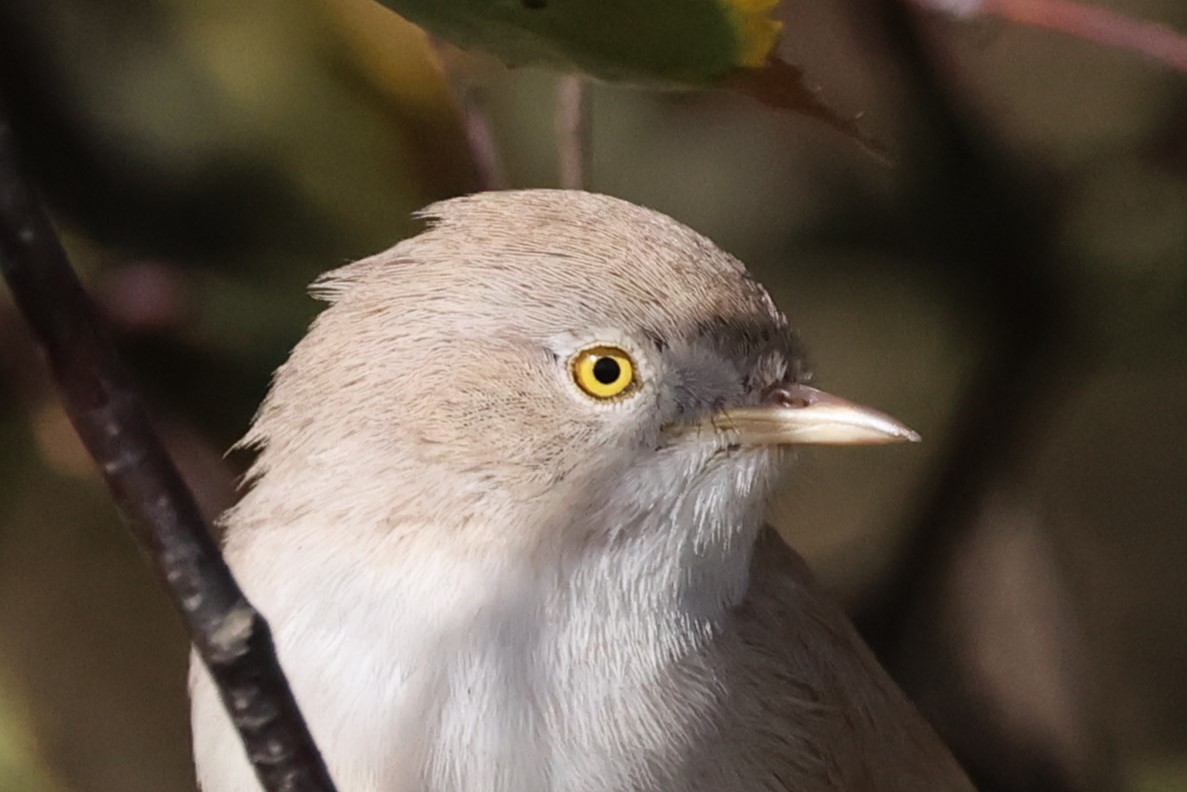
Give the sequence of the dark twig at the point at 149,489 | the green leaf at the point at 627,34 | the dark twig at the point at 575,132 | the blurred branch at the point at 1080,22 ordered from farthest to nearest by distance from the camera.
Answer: the dark twig at the point at 575,132 → the blurred branch at the point at 1080,22 → the green leaf at the point at 627,34 → the dark twig at the point at 149,489

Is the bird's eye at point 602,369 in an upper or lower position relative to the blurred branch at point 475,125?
lower

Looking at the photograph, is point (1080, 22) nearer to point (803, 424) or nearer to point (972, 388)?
point (803, 424)

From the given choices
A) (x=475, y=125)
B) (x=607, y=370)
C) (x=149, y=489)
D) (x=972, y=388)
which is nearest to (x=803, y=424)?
(x=607, y=370)

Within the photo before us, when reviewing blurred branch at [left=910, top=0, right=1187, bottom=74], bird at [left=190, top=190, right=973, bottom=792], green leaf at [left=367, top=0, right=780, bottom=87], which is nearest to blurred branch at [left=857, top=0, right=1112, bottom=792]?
blurred branch at [left=910, top=0, right=1187, bottom=74]

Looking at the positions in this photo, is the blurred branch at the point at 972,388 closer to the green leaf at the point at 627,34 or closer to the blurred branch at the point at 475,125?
the blurred branch at the point at 475,125

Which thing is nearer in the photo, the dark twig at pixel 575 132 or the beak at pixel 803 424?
the beak at pixel 803 424

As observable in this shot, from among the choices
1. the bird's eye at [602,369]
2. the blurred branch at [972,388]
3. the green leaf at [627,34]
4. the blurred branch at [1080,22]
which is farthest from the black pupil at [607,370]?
the blurred branch at [972,388]

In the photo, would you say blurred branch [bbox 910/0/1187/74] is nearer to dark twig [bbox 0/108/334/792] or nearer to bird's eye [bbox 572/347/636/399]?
bird's eye [bbox 572/347/636/399]
